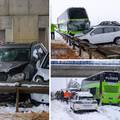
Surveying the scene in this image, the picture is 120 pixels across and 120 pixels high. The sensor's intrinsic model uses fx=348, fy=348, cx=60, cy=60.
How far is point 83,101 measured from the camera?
3.61 meters

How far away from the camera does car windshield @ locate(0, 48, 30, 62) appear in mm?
3789

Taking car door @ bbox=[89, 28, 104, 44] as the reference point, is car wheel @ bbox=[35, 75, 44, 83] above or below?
below

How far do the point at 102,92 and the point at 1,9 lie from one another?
143 cm

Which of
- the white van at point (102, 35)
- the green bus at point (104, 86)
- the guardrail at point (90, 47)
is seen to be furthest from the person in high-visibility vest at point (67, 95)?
the white van at point (102, 35)

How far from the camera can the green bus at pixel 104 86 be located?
3.56 meters

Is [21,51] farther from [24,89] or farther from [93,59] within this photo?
[93,59]

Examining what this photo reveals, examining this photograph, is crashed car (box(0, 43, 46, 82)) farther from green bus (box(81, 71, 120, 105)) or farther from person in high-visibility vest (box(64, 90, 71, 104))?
green bus (box(81, 71, 120, 105))

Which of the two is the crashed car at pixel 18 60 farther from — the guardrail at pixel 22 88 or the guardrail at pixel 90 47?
the guardrail at pixel 90 47

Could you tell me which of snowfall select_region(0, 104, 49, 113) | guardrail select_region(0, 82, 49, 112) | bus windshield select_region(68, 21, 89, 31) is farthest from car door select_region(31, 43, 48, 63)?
snowfall select_region(0, 104, 49, 113)

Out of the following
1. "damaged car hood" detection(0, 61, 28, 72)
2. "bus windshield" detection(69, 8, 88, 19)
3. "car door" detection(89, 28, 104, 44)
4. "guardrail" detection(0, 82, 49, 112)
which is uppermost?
"bus windshield" detection(69, 8, 88, 19)

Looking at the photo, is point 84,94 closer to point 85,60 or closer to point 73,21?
point 85,60

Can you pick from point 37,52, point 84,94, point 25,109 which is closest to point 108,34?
point 84,94

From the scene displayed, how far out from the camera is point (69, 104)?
3.61 m

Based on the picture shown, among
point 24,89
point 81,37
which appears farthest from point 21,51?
point 81,37
